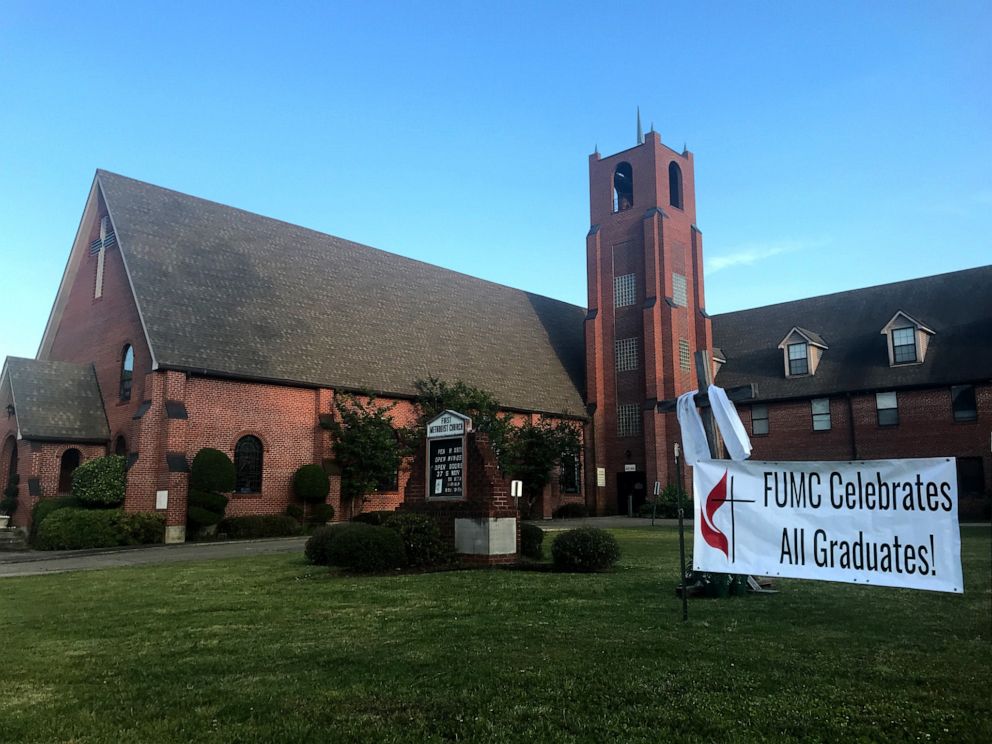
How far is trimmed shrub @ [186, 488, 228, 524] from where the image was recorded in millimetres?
25203

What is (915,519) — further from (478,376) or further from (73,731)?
(478,376)

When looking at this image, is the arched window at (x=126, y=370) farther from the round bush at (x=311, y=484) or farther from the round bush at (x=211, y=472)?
the round bush at (x=311, y=484)

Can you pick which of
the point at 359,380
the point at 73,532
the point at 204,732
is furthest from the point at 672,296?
the point at 204,732

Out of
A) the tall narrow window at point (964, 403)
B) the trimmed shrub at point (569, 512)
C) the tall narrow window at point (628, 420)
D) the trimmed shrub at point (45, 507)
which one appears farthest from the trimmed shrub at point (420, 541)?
the tall narrow window at point (964, 403)

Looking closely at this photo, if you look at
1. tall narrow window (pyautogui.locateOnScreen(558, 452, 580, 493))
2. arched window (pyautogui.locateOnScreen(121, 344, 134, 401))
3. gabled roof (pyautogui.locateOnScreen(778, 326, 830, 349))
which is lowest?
tall narrow window (pyautogui.locateOnScreen(558, 452, 580, 493))

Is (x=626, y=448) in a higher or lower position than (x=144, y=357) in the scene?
lower

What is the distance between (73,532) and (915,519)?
23.5m

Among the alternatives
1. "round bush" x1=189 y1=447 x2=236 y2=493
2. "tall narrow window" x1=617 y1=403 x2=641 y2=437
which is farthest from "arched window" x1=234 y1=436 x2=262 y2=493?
"tall narrow window" x1=617 y1=403 x2=641 y2=437

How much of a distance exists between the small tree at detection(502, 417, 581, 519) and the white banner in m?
28.1

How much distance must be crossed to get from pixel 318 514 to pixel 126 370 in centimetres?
901

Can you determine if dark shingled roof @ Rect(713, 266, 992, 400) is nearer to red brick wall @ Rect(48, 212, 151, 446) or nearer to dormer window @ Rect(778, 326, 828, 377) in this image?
dormer window @ Rect(778, 326, 828, 377)

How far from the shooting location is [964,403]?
33781mm

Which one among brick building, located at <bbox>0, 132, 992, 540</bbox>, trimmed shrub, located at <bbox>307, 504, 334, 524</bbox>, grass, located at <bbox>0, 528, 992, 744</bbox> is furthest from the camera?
trimmed shrub, located at <bbox>307, 504, 334, 524</bbox>

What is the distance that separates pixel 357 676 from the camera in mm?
6211
